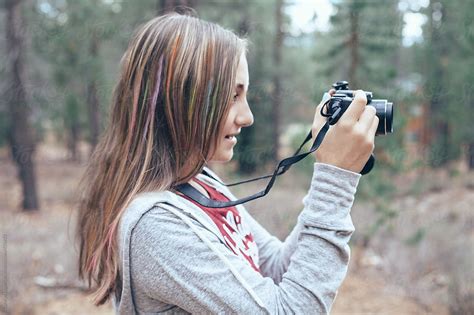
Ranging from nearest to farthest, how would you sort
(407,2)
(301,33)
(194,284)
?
(194,284)
(407,2)
(301,33)

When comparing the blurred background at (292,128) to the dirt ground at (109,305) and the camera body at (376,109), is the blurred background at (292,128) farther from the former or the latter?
the camera body at (376,109)

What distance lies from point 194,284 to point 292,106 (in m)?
12.9

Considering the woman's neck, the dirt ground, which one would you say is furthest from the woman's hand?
the dirt ground

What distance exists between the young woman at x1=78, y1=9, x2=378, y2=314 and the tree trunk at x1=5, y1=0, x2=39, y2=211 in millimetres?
7585

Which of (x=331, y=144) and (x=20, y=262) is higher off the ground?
(x=331, y=144)

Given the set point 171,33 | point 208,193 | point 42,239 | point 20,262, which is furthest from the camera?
point 42,239

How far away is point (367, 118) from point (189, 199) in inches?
15.2

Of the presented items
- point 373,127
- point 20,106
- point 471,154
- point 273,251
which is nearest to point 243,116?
point 373,127

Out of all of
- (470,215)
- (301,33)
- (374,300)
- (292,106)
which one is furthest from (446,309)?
(292,106)

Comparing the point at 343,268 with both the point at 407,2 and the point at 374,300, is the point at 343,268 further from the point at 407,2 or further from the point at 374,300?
the point at 407,2

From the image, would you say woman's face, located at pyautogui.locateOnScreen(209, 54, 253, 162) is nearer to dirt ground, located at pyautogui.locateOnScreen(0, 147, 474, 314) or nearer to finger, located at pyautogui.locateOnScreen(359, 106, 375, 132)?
finger, located at pyautogui.locateOnScreen(359, 106, 375, 132)

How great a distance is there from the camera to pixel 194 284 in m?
0.87

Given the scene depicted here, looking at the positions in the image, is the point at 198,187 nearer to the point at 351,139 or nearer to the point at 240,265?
the point at 240,265

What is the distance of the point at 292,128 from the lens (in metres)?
14.2
